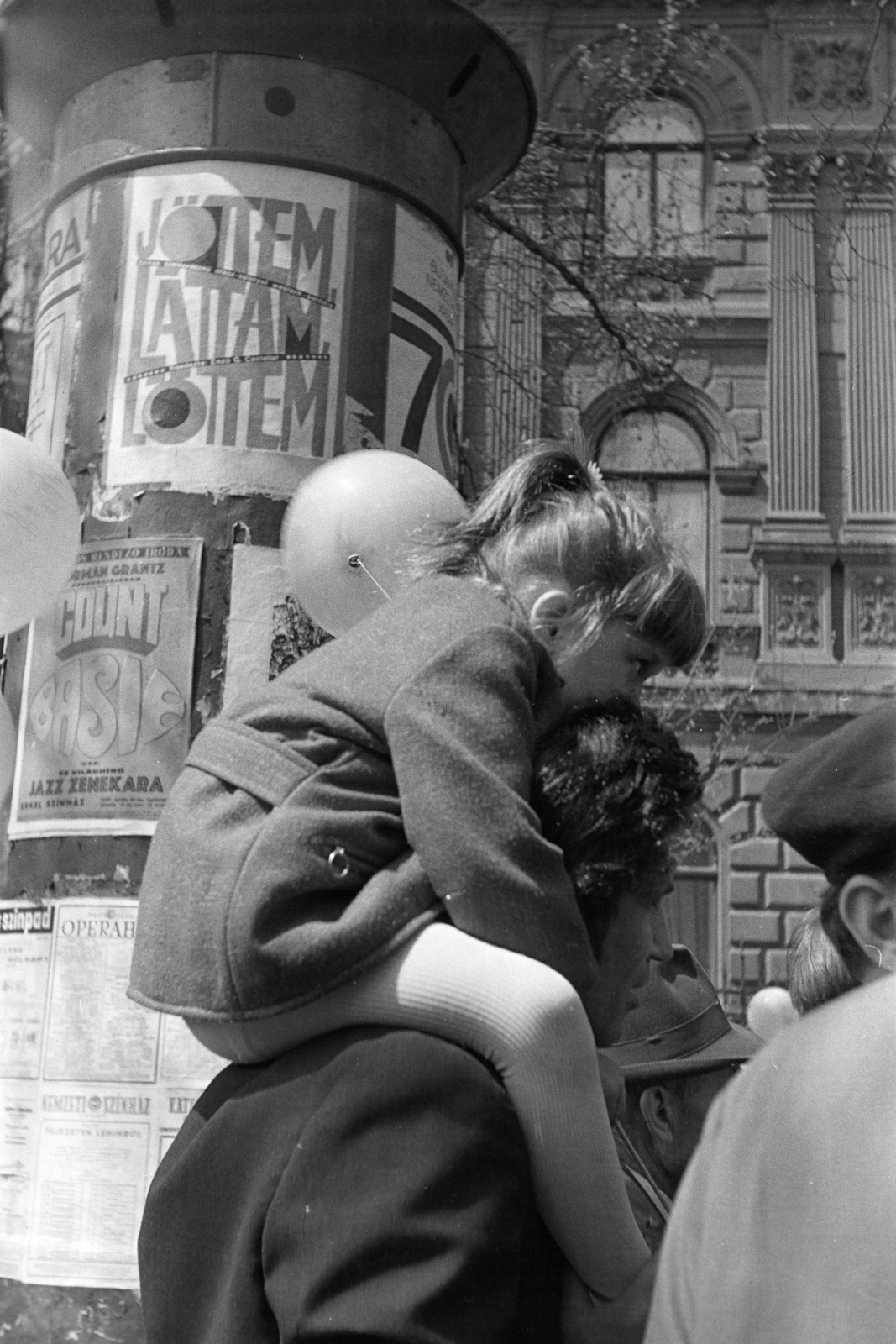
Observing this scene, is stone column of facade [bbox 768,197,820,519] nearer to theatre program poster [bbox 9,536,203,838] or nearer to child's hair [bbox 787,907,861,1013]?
theatre program poster [bbox 9,536,203,838]

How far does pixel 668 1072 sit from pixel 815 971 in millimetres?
412

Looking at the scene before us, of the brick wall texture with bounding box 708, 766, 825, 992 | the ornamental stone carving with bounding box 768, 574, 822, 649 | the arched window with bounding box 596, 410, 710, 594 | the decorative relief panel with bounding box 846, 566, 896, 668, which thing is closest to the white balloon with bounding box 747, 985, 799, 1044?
the brick wall texture with bounding box 708, 766, 825, 992

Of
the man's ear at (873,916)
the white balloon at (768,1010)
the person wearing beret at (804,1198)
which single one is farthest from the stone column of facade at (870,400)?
the person wearing beret at (804,1198)

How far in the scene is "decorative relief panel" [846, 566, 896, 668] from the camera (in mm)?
11297

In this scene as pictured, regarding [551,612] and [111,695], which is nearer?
[551,612]

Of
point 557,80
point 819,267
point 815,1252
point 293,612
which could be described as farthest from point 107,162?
point 819,267

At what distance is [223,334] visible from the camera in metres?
2.77

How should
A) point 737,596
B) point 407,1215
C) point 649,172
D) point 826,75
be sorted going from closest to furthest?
point 407,1215 < point 826,75 < point 649,172 < point 737,596

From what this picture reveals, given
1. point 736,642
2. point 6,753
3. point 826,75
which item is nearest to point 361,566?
point 6,753

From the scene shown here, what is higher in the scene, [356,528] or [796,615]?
[796,615]

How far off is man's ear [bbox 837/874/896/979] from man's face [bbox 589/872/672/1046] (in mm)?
247

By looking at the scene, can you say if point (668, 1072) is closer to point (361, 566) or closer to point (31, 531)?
point (361, 566)

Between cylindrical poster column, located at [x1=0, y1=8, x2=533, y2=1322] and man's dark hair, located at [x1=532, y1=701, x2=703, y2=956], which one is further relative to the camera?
cylindrical poster column, located at [x1=0, y1=8, x2=533, y2=1322]

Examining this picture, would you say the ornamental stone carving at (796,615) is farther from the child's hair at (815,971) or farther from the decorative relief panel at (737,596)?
the child's hair at (815,971)
